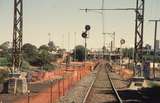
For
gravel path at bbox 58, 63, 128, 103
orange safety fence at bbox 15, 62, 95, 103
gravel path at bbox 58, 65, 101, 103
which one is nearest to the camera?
orange safety fence at bbox 15, 62, 95, 103

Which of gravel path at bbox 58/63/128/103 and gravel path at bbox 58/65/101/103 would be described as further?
gravel path at bbox 58/63/128/103

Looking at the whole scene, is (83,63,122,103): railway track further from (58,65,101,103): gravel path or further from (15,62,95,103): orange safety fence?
(15,62,95,103): orange safety fence

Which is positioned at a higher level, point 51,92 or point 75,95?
point 51,92

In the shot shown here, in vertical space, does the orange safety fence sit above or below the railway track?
above

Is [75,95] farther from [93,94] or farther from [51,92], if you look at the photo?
[51,92]

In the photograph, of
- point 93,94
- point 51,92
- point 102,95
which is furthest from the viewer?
point 93,94

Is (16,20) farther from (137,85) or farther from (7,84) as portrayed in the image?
(137,85)

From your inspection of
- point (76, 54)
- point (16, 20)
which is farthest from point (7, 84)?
point (76, 54)

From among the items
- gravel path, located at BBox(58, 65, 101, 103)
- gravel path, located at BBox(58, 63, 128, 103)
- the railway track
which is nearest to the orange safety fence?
gravel path, located at BBox(58, 65, 101, 103)

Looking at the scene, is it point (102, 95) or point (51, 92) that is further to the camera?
point (102, 95)

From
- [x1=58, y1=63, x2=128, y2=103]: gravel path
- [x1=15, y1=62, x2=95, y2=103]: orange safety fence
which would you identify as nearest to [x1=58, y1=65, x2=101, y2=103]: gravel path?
[x1=58, y1=63, x2=128, y2=103]: gravel path

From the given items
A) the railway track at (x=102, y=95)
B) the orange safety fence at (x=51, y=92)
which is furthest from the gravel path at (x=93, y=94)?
the orange safety fence at (x=51, y=92)

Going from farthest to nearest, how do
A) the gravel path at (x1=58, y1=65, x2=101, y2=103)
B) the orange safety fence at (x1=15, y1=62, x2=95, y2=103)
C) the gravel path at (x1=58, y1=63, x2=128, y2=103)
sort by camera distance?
1. the gravel path at (x1=58, y1=63, x2=128, y2=103)
2. the gravel path at (x1=58, y1=65, x2=101, y2=103)
3. the orange safety fence at (x1=15, y1=62, x2=95, y2=103)

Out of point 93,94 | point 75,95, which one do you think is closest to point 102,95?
point 93,94
